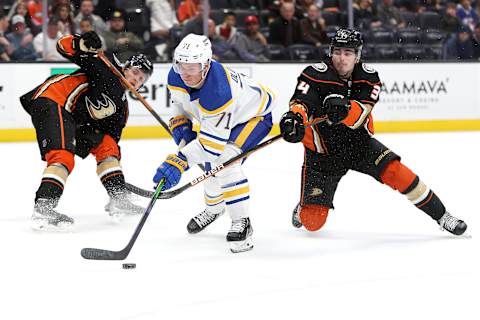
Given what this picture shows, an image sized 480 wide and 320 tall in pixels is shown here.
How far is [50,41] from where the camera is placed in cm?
767

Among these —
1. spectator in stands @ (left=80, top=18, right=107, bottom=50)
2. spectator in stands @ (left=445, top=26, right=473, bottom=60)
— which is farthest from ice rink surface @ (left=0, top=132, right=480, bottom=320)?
spectator in stands @ (left=445, top=26, right=473, bottom=60)

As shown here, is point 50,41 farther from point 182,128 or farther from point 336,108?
point 336,108

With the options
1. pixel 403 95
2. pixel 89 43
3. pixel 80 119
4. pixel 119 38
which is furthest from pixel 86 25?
pixel 89 43

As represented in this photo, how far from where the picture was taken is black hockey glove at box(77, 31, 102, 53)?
159 inches

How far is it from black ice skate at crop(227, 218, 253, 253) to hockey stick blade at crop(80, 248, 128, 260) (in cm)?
47

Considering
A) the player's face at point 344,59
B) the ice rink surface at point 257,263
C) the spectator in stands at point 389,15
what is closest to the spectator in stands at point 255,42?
the spectator in stands at point 389,15

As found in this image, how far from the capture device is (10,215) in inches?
173

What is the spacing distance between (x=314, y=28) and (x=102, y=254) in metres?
5.75

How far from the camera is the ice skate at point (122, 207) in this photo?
A: 4281 mm

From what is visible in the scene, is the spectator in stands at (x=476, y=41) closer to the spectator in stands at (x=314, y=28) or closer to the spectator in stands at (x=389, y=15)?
the spectator in stands at (x=389, y=15)

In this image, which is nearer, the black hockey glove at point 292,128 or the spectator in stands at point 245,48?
the black hockey glove at point 292,128

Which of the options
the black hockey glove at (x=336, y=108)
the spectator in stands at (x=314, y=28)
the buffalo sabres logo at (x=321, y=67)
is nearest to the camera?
the black hockey glove at (x=336, y=108)

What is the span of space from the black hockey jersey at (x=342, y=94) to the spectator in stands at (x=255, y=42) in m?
4.48

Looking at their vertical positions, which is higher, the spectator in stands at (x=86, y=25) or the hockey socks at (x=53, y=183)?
the hockey socks at (x=53, y=183)
